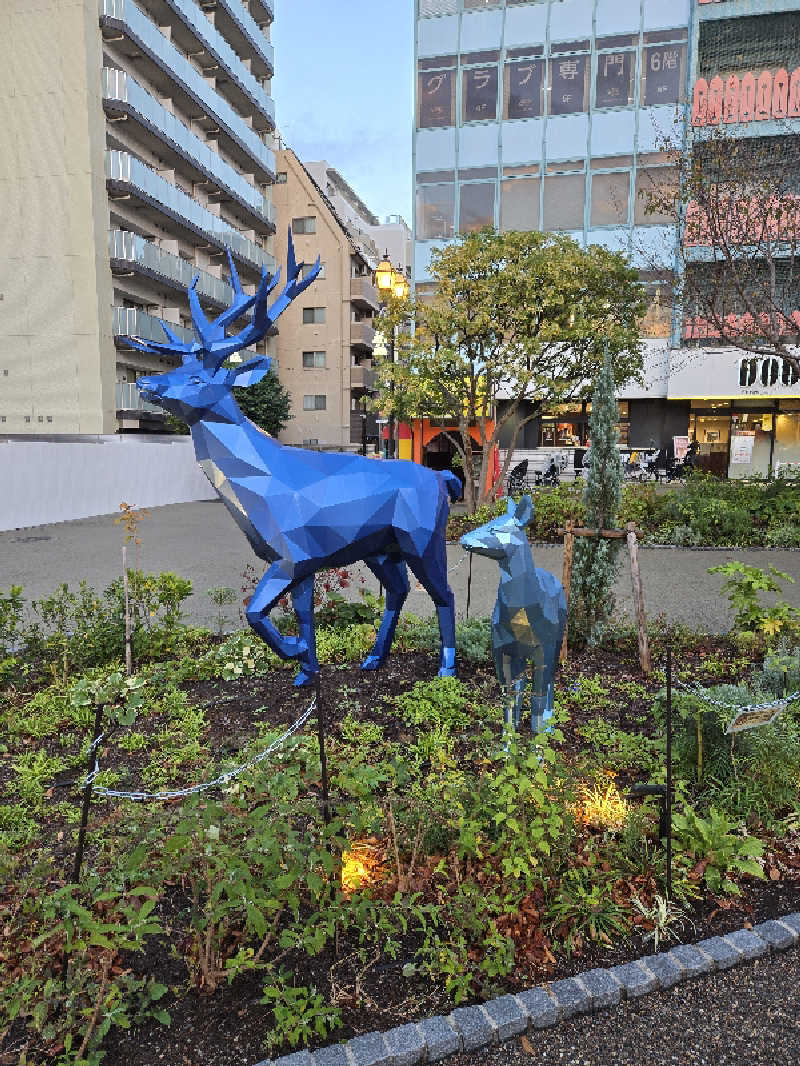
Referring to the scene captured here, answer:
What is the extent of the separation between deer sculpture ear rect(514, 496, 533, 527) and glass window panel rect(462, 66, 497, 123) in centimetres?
2630

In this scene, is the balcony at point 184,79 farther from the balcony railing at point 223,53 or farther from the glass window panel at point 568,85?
the glass window panel at point 568,85

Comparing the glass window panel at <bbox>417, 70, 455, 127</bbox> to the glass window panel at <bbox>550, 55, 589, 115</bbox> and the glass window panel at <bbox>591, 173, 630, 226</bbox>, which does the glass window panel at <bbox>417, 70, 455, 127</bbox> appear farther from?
the glass window panel at <bbox>591, 173, 630, 226</bbox>

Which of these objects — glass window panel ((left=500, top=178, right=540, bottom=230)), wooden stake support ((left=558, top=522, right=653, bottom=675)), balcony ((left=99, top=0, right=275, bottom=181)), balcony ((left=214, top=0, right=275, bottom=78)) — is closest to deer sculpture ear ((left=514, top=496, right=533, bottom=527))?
wooden stake support ((left=558, top=522, right=653, bottom=675))

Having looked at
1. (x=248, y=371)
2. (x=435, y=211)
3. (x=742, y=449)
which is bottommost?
(x=742, y=449)

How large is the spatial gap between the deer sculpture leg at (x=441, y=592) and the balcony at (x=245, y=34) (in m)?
32.2

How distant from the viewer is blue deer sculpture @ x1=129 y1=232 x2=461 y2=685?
454 cm

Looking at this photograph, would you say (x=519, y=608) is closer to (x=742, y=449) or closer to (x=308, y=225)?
(x=742, y=449)

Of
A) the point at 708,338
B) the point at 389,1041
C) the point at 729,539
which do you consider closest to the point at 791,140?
the point at 708,338

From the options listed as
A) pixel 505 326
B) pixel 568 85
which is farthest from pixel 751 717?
pixel 568 85

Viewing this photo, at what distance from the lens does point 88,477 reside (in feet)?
59.8

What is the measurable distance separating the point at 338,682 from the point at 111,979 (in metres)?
3.12

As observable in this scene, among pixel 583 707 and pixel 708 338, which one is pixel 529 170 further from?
pixel 583 707

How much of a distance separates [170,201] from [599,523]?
915 inches

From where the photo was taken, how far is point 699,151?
Answer: 14273 millimetres
